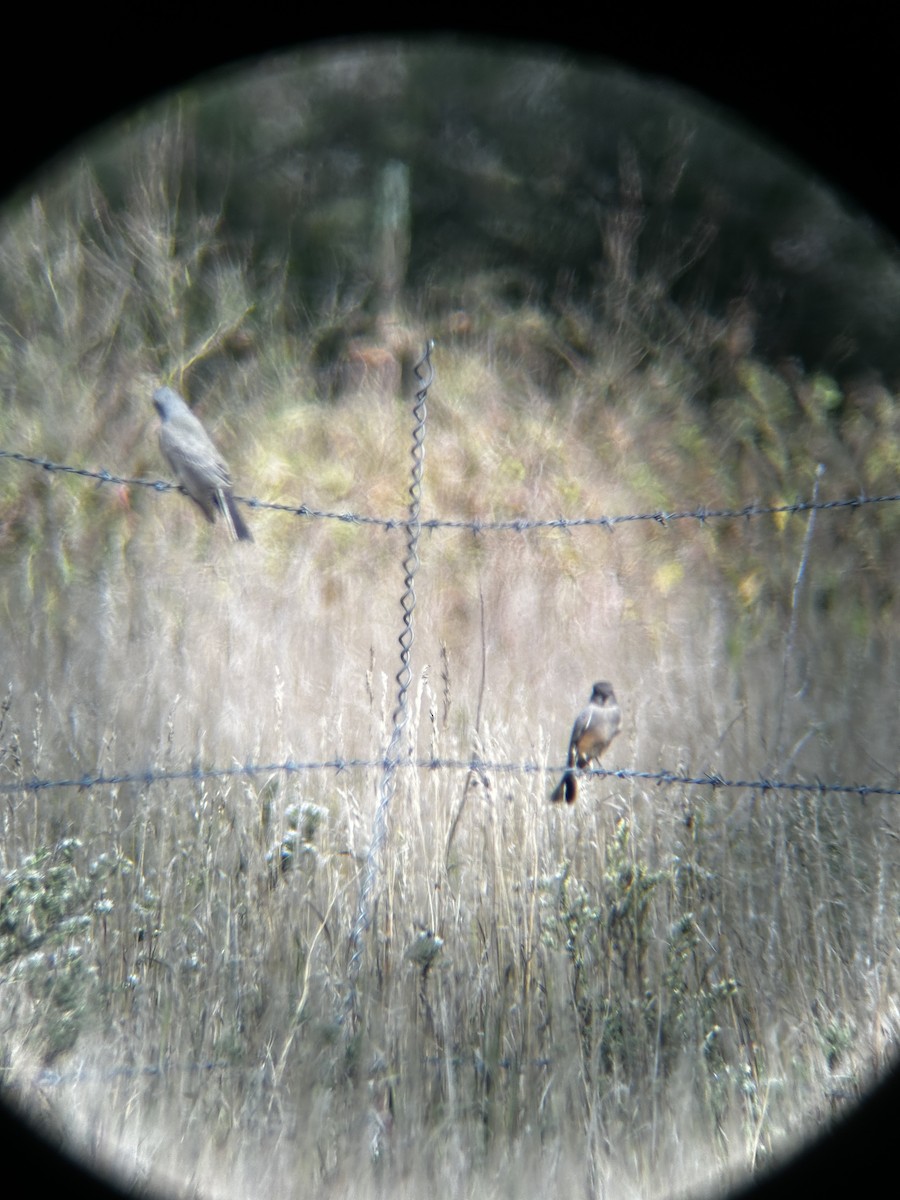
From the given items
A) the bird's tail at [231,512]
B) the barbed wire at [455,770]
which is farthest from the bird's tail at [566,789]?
A: the bird's tail at [231,512]

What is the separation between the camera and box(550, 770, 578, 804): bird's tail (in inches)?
132

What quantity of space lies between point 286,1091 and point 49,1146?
523 mm

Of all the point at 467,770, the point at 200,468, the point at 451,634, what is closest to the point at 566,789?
the point at 467,770

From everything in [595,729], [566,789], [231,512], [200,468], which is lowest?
[566,789]

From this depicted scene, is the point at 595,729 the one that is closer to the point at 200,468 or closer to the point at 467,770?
the point at 467,770

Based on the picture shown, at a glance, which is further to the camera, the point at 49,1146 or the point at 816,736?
the point at 816,736

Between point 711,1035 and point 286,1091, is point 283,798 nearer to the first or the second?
point 286,1091

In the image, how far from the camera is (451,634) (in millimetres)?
5770

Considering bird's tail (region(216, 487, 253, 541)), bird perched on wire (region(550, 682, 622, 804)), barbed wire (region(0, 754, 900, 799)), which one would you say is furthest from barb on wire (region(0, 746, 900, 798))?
bird's tail (region(216, 487, 253, 541))

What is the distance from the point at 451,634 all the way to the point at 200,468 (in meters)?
1.58

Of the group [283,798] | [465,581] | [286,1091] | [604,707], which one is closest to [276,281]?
[465,581]

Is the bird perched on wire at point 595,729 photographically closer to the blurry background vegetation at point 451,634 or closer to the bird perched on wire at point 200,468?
the blurry background vegetation at point 451,634

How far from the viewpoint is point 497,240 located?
10.7 meters

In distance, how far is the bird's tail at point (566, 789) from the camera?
3.35 meters
